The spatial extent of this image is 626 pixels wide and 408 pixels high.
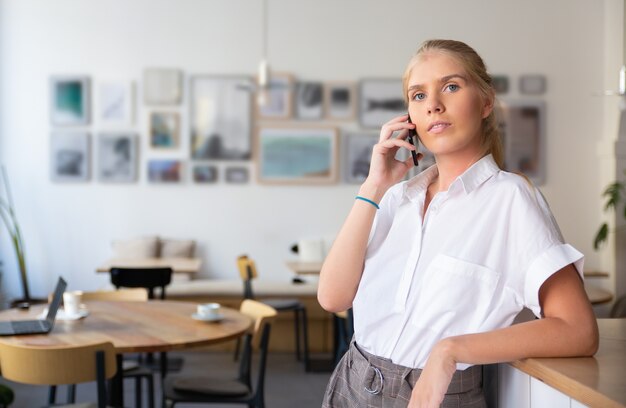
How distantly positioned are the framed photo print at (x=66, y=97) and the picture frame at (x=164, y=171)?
102 centimetres

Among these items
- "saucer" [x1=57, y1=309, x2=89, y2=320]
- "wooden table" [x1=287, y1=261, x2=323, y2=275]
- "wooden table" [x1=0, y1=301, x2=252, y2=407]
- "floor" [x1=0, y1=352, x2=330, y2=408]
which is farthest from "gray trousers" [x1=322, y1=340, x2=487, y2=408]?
"wooden table" [x1=287, y1=261, x2=323, y2=275]

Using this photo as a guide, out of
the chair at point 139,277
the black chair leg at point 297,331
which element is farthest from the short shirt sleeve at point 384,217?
the black chair leg at point 297,331

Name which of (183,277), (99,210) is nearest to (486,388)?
(183,277)

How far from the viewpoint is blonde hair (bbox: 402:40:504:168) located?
62.9 inches

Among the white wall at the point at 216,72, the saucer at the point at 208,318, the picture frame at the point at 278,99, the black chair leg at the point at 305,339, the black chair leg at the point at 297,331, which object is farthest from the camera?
the picture frame at the point at 278,99

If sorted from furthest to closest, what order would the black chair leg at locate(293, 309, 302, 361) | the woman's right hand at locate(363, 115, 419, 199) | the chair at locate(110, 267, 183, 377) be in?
the black chair leg at locate(293, 309, 302, 361) < the chair at locate(110, 267, 183, 377) < the woman's right hand at locate(363, 115, 419, 199)

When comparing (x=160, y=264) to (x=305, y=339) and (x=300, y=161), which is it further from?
(x=300, y=161)

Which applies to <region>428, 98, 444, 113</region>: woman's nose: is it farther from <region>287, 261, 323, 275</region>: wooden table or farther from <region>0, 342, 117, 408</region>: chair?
<region>287, 261, 323, 275</region>: wooden table

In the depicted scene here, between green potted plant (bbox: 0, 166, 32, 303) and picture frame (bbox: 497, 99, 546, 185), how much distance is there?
547cm

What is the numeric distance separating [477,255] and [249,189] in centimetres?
766

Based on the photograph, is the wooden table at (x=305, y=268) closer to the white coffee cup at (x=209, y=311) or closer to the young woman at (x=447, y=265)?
the white coffee cup at (x=209, y=311)

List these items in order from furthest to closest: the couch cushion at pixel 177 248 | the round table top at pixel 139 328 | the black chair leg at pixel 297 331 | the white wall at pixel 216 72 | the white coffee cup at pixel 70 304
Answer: the white wall at pixel 216 72 → the couch cushion at pixel 177 248 → the black chair leg at pixel 297 331 → the white coffee cup at pixel 70 304 → the round table top at pixel 139 328

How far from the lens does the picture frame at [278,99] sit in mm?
9062

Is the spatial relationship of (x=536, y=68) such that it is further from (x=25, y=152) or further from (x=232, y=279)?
(x=25, y=152)
